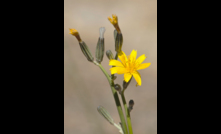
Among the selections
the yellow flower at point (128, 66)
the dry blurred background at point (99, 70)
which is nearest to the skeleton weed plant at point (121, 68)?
the yellow flower at point (128, 66)

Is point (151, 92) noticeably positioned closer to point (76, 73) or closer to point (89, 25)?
point (76, 73)

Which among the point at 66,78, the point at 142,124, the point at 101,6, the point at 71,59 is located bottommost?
the point at 142,124

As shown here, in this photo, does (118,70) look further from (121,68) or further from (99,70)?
(99,70)

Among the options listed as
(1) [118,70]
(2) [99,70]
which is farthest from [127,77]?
(2) [99,70]

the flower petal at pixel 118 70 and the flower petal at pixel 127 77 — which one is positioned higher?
the flower petal at pixel 118 70

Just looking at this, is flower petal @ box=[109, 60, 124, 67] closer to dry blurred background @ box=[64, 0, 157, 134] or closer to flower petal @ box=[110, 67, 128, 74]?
flower petal @ box=[110, 67, 128, 74]

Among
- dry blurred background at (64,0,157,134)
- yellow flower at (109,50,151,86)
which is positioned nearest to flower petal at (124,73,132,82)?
yellow flower at (109,50,151,86)

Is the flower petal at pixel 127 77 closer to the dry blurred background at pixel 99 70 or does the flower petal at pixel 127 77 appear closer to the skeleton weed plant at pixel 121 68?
the skeleton weed plant at pixel 121 68

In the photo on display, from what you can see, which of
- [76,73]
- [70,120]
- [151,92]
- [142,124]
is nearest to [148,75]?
[151,92]

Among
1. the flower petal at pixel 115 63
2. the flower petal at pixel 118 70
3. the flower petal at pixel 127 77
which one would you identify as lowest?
the flower petal at pixel 127 77
